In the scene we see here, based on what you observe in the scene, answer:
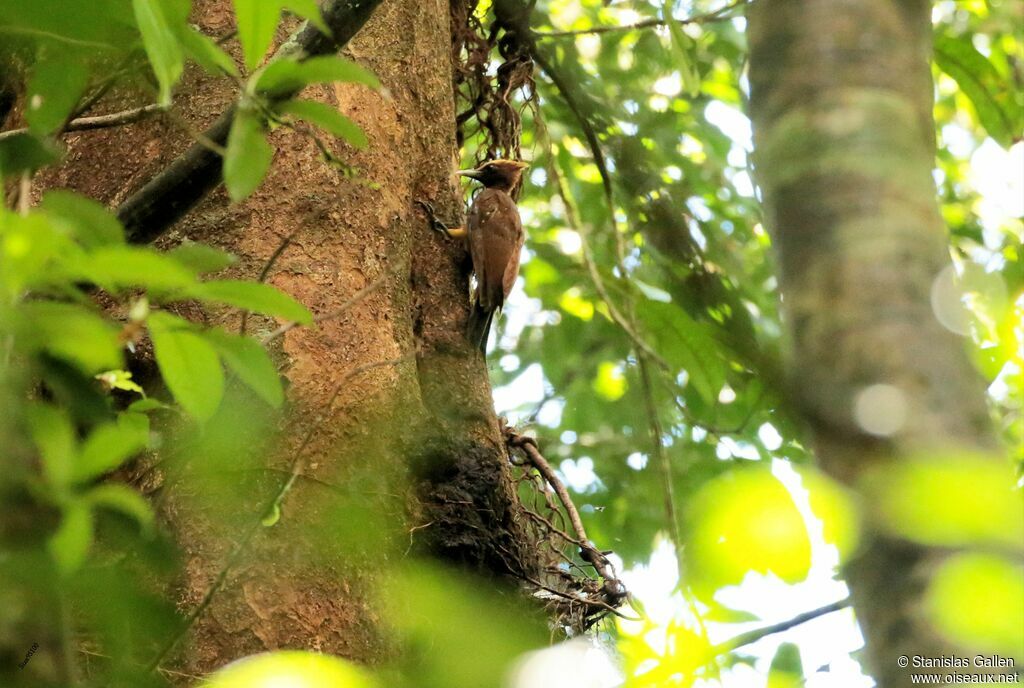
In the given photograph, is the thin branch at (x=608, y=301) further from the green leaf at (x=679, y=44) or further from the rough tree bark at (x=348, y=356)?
the green leaf at (x=679, y=44)

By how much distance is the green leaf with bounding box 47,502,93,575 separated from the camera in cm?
106

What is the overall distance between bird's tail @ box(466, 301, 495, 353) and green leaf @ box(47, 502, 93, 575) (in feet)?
7.33

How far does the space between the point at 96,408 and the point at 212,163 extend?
65cm

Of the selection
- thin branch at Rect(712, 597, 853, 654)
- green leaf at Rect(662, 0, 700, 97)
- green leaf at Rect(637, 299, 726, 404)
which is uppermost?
green leaf at Rect(662, 0, 700, 97)

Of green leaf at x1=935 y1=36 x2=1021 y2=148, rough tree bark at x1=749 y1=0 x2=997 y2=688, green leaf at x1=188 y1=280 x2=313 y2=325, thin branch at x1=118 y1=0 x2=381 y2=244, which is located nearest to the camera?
rough tree bark at x1=749 y1=0 x2=997 y2=688

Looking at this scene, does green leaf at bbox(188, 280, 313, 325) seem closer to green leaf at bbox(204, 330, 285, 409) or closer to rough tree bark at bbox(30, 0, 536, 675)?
green leaf at bbox(204, 330, 285, 409)

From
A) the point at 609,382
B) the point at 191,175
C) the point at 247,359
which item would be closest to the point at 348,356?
the point at 191,175

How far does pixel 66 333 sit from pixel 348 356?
60.8 inches

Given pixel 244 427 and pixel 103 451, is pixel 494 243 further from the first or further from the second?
pixel 103 451

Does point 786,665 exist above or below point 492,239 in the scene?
below

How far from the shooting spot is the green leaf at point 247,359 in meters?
1.38

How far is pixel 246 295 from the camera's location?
127 centimetres

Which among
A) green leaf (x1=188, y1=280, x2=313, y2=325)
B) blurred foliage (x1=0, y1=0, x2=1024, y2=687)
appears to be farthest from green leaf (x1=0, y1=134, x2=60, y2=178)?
green leaf (x1=188, y1=280, x2=313, y2=325)

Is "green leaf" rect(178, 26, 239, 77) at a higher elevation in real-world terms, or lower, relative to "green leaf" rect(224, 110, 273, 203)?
higher
